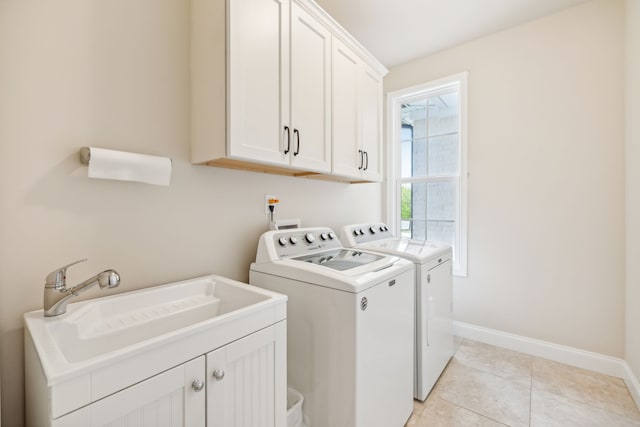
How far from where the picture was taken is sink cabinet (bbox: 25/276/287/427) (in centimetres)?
66

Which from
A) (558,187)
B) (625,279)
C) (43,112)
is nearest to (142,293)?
(43,112)

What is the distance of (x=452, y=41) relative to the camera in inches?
103

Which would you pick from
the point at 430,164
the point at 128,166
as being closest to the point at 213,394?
the point at 128,166

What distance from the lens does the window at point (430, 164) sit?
2.72 m

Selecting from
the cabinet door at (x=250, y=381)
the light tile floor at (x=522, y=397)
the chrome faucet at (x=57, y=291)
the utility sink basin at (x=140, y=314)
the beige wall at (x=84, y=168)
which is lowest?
the light tile floor at (x=522, y=397)

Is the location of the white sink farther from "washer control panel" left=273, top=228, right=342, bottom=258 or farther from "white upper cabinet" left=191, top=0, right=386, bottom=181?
"white upper cabinet" left=191, top=0, right=386, bottom=181

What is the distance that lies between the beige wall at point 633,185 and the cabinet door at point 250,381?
89.2 inches

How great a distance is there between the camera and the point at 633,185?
1848mm

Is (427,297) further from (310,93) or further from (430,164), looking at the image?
(430,164)

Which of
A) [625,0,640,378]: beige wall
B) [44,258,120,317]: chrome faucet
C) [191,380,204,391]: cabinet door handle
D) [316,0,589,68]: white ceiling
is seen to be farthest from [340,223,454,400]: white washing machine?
[316,0,589,68]: white ceiling

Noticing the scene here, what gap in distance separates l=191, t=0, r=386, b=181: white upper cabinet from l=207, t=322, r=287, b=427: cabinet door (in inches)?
31.4

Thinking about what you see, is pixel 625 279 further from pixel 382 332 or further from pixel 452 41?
pixel 452 41

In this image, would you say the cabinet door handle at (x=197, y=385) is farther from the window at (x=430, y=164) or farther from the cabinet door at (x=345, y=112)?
the window at (x=430, y=164)

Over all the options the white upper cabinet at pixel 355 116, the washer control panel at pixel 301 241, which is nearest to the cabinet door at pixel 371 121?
the white upper cabinet at pixel 355 116
